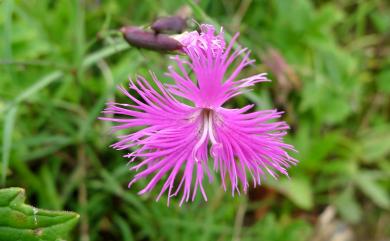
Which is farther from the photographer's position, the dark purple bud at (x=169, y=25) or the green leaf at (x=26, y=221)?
the dark purple bud at (x=169, y=25)

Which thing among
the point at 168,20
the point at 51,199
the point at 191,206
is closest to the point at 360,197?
the point at 191,206

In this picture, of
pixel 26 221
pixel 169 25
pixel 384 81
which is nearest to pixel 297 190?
pixel 384 81

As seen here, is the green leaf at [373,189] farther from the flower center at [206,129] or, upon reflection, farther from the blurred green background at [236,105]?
the flower center at [206,129]

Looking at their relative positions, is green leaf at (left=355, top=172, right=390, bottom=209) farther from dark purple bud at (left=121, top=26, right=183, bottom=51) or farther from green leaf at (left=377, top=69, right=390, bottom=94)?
dark purple bud at (left=121, top=26, right=183, bottom=51)

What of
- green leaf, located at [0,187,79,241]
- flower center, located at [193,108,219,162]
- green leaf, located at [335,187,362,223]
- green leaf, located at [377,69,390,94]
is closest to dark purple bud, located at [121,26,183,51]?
flower center, located at [193,108,219,162]

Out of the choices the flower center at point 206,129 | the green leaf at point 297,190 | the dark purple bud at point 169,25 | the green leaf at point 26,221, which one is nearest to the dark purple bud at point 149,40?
the dark purple bud at point 169,25
